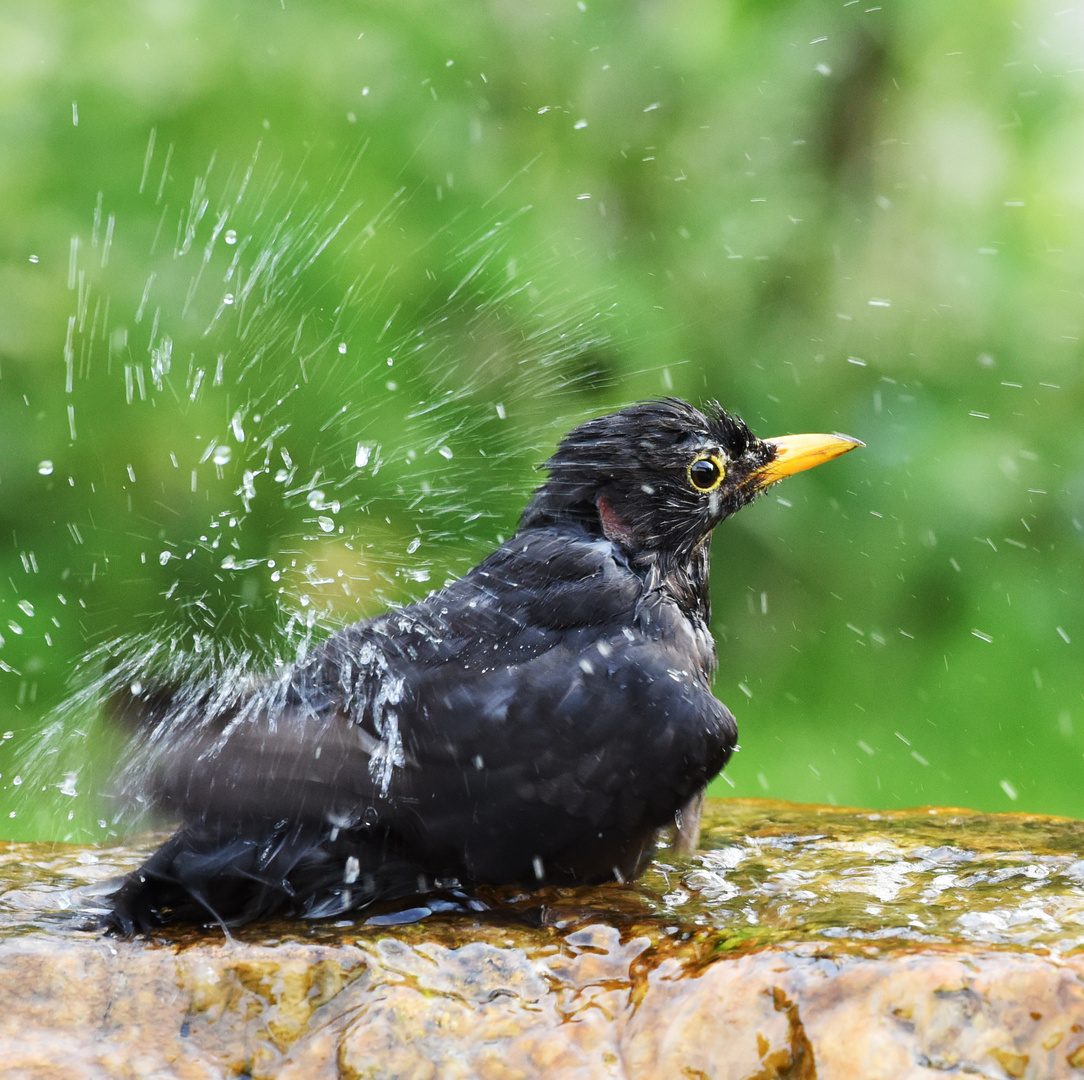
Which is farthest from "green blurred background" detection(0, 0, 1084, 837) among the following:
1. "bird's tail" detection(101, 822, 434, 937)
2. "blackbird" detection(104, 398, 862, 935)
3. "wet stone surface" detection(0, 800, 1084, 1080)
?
"wet stone surface" detection(0, 800, 1084, 1080)

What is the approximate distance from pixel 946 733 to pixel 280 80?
149 inches

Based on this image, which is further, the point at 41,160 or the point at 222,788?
the point at 41,160

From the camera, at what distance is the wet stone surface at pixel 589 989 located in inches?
83.2

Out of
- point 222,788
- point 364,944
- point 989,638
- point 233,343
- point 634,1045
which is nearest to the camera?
point 634,1045

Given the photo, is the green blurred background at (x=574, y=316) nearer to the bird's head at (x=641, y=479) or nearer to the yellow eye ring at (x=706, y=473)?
the bird's head at (x=641, y=479)

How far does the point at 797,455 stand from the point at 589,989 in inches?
77.7

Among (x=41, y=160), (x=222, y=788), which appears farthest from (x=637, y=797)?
(x=41, y=160)

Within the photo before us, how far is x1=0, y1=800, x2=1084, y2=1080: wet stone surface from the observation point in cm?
211

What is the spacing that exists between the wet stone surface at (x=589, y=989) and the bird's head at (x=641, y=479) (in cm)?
106

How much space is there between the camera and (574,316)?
508 cm

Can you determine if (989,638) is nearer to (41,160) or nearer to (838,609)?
(838,609)

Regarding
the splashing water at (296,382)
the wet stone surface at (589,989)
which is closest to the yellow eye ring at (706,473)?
the splashing water at (296,382)

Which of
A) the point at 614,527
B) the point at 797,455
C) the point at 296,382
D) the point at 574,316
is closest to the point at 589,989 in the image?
the point at 614,527

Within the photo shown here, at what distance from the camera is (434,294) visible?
16.2 feet
